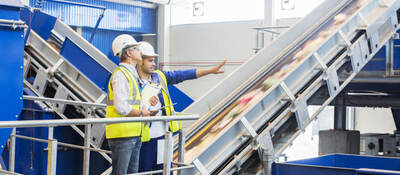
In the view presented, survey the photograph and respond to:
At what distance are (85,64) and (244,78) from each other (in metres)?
2.39

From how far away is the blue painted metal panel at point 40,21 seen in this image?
7.73 metres

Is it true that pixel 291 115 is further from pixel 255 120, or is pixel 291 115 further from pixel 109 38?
pixel 109 38

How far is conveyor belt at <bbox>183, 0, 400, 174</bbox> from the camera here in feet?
16.8

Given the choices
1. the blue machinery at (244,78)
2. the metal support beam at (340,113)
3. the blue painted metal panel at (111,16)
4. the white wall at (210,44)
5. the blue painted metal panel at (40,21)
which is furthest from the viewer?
the white wall at (210,44)

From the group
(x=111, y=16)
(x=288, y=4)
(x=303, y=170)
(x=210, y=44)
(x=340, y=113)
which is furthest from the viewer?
(x=210, y=44)

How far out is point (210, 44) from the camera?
17.8 meters

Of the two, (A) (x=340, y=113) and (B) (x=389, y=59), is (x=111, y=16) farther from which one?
(B) (x=389, y=59)

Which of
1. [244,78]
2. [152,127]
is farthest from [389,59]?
[152,127]

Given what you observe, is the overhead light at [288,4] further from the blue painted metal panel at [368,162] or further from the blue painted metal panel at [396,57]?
the blue painted metal panel at [368,162]

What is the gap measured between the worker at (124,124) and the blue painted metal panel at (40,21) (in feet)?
13.5

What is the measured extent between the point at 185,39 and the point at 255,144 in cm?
1346

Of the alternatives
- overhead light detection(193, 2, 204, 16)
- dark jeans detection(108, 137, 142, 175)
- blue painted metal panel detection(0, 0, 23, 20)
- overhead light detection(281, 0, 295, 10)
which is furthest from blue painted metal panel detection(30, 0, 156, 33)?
dark jeans detection(108, 137, 142, 175)

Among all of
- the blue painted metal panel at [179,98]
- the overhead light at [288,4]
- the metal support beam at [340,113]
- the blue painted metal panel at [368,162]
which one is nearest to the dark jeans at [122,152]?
the blue painted metal panel at [179,98]

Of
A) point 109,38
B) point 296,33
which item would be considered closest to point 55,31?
point 296,33
